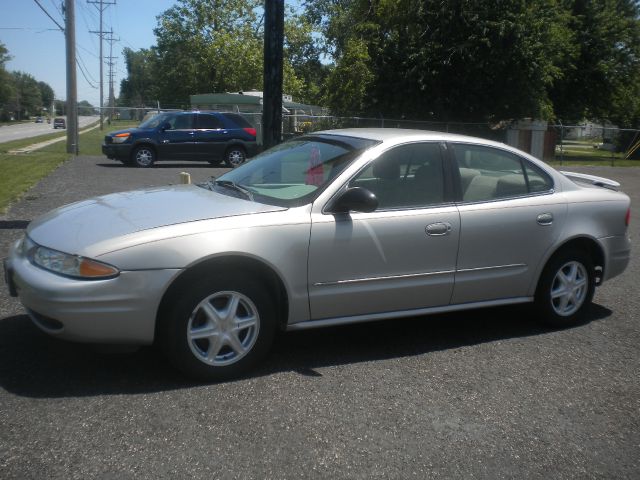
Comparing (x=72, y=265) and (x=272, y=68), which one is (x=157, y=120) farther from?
(x=72, y=265)

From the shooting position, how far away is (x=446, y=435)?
3.63 metres

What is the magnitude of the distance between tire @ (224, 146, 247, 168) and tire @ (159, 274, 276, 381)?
55.1 ft

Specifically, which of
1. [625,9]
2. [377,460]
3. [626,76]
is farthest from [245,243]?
[625,9]

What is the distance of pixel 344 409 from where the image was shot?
3867 millimetres

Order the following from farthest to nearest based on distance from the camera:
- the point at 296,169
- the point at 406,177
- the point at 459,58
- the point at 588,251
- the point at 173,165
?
the point at 459,58 < the point at 173,165 < the point at 588,251 < the point at 296,169 < the point at 406,177

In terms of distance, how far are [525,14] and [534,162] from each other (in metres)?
24.3

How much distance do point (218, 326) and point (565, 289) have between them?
9.80 feet

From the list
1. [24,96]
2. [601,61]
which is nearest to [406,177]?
[601,61]

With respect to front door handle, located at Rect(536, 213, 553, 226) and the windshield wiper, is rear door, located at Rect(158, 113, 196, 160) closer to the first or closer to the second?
the windshield wiper

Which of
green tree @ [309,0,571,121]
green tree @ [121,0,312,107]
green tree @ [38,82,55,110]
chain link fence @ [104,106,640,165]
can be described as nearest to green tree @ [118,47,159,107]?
green tree @ [38,82,55,110]

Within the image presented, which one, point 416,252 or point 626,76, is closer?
point 416,252

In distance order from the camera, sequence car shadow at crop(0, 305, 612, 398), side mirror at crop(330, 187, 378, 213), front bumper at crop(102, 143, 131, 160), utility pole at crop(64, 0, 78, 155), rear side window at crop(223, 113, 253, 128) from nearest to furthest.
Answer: car shadow at crop(0, 305, 612, 398), side mirror at crop(330, 187, 378, 213), front bumper at crop(102, 143, 131, 160), rear side window at crop(223, 113, 253, 128), utility pole at crop(64, 0, 78, 155)

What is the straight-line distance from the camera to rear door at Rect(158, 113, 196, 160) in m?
20.1

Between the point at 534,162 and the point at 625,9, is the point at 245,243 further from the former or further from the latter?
the point at 625,9
